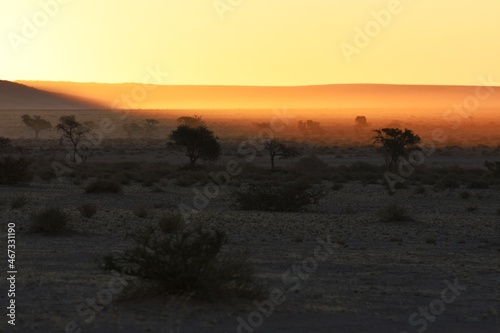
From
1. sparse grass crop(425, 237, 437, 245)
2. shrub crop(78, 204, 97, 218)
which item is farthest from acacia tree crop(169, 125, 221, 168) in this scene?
→ sparse grass crop(425, 237, 437, 245)

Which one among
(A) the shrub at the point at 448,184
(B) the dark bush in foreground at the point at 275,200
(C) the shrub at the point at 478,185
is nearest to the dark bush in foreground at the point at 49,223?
(B) the dark bush in foreground at the point at 275,200

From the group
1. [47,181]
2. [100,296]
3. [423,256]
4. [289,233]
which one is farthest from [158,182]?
[100,296]

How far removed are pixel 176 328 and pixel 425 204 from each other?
23.6m

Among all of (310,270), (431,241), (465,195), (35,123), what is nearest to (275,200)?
(431,241)

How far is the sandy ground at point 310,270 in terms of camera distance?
12008 millimetres

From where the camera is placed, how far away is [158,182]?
45000 millimetres

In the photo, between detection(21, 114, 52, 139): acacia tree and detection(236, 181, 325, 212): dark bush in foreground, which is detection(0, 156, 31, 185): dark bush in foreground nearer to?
detection(236, 181, 325, 212): dark bush in foreground

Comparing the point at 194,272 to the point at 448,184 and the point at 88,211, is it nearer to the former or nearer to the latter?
the point at 88,211

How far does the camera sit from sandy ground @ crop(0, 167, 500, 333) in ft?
39.4

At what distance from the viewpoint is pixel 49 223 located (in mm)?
21672

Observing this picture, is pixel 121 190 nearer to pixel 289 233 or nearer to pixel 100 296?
pixel 289 233

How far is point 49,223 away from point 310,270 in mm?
8172

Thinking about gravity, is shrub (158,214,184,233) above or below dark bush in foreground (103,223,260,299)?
below

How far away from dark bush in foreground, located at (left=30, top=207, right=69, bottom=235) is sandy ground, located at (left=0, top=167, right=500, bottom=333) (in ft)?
1.28
